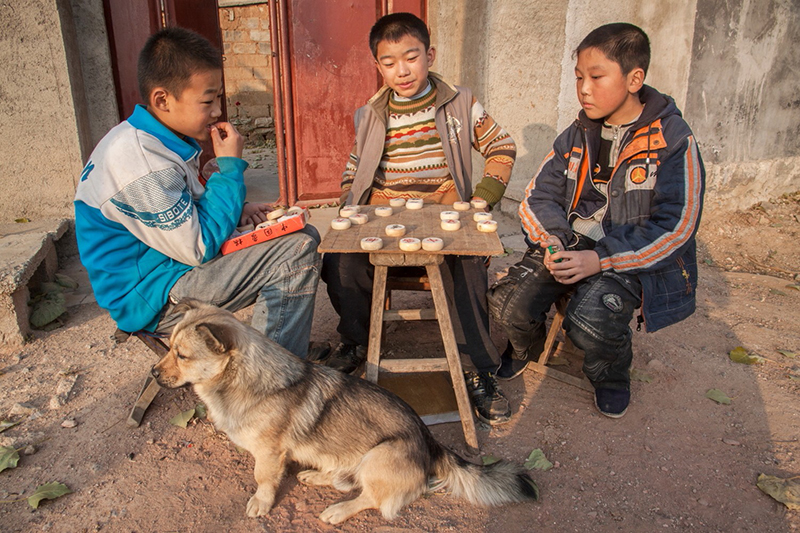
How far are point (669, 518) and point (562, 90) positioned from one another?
493 centimetres

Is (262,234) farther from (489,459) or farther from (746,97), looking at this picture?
(746,97)

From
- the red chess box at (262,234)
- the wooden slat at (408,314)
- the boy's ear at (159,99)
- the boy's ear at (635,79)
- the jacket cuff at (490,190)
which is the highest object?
the boy's ear at (635,79)

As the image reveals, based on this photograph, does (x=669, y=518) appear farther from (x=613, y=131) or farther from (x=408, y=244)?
(x=613, y=131)

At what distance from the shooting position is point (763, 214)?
6691 mm

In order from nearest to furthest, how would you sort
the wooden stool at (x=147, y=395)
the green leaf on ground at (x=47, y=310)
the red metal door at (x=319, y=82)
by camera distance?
the wooden stool at (x=147, y=395), the green leaf on ground at (x=47, y=310), the red metal door at (x=319, y=82)

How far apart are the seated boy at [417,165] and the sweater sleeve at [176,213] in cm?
88

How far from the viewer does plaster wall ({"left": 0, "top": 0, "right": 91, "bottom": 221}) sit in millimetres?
4957

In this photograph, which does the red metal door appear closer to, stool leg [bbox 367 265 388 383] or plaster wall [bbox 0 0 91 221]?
plaster wall [bbox 0 0 91 221]

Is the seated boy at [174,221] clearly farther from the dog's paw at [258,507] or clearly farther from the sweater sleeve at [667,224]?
the sweater sleeve at [667,224]

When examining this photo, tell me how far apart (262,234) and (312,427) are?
109 centimetres

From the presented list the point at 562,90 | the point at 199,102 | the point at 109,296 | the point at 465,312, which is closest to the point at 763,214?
the point at 562,90

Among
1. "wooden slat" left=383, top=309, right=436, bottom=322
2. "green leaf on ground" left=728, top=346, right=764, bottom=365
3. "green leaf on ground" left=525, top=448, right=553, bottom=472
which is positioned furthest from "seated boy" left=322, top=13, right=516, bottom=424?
"green leaf on ground" left=728, top=346, right=764, bottom=365

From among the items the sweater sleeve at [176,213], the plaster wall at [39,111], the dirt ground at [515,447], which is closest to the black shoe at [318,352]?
the dirt ground at [515,447]

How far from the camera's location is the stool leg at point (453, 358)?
2832 millimetres
